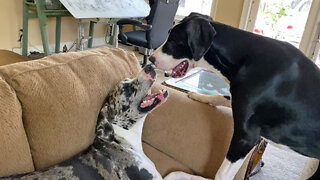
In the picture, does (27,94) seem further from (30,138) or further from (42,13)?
(42,13)

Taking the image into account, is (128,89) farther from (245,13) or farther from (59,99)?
(245,13)

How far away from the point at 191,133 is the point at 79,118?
570 millimetres

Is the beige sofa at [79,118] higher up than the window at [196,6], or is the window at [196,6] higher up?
the window at [196,6]

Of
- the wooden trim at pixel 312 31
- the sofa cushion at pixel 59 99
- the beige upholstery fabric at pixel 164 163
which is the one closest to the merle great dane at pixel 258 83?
the beige upholstery fabric at pixel 164 163

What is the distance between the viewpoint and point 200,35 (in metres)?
1.16

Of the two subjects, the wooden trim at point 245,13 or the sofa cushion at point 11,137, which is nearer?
the sofa cushion at point 11,137

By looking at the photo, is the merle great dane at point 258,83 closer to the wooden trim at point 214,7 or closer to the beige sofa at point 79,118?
the beige sofa at point 79,118

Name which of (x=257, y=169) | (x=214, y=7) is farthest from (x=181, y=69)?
(x=214, y=7)

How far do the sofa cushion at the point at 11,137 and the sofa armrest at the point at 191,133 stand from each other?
656 mm

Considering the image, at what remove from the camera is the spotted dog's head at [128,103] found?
117 centimetres

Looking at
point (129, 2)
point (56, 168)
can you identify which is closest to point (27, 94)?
point (56, 168)

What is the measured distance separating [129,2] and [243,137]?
3.30 metres

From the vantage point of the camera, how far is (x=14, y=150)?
90 cm

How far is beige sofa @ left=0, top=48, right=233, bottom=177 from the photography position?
94 centimetres
